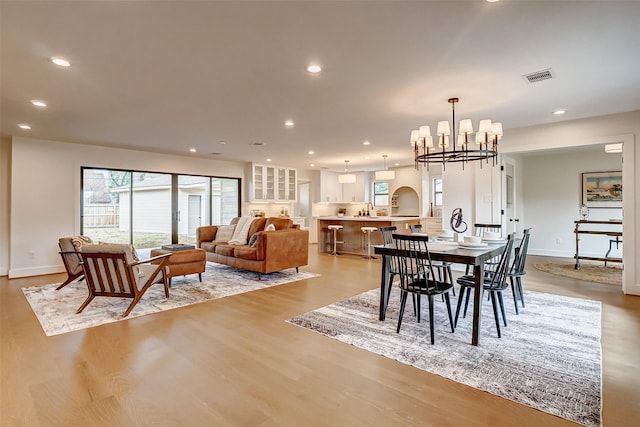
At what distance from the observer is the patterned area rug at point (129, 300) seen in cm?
A: 352

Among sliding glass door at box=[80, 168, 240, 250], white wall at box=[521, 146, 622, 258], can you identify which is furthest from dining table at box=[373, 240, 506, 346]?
sliding glass door at box=[80, 168, 240, 250]

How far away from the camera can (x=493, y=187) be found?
232 inches

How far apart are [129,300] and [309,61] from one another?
3.79 meters

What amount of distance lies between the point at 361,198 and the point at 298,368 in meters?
8.81

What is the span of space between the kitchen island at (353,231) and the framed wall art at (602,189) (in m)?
3.67

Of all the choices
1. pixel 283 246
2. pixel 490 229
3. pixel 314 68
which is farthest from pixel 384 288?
pixel 490 229

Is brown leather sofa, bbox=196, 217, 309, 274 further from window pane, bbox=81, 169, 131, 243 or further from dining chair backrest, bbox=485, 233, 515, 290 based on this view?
dining chair backrest, bbox=485, 233, 515, 290

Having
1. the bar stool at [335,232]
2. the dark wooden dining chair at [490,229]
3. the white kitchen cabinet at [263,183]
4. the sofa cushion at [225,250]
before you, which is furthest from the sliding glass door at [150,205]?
the dark wooden dining chair at [490,229]

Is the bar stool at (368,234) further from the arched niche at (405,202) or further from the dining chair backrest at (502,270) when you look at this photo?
the dining chair backrest at (502,270)

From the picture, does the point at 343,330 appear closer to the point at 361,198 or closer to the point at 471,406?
the point at 471,406

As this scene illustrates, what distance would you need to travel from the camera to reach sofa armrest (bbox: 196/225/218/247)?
6.58m

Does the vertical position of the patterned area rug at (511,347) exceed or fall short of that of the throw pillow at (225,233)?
it falls short

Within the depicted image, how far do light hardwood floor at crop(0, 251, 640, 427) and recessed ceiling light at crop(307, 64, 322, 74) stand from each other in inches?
98.5

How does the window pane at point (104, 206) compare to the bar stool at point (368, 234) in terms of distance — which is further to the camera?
the bar stool at point (368, 234)
